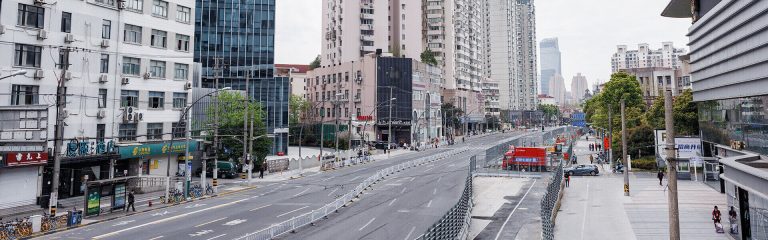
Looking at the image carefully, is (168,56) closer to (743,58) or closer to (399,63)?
(743,58)

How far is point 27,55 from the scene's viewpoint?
3309 cm

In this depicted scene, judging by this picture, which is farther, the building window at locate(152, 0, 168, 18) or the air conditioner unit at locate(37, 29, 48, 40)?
the building window at locate(152, 0, 168, 18)

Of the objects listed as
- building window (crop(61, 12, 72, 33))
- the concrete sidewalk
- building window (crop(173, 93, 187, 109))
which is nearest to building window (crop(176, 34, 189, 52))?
building window (crop(173, 93, 187, 109))

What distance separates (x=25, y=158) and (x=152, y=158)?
1273 cm

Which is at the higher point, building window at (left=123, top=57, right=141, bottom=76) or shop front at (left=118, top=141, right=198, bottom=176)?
building window at (left=123, top=57, right=141, bottom=76)

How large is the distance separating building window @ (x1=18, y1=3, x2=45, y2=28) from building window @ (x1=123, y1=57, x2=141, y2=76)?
7.10 metres

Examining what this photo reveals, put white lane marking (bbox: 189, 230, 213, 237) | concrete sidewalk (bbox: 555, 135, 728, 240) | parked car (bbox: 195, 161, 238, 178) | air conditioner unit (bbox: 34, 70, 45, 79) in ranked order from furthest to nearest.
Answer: parked car (bbox: 195, 161, 238, 178)
air conditioner unit (bbox: 34, 70, 45, 79)
concrete sidewalk (bbox: 555, 135, 728, 240)
white lane marking (bbox: 189, 230, 213, 237)

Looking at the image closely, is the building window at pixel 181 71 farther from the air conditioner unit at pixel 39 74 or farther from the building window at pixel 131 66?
the air conditioner unit at pixel 39 74

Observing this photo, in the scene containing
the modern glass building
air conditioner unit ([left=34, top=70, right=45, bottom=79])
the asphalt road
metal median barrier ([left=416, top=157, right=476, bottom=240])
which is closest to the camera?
metal median barrier ([left=416, top=157, right=476, bottom=240])

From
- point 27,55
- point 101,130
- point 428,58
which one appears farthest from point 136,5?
point 428,58

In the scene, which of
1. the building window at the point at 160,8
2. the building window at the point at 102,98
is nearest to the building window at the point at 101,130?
the building window at the point at 102,98

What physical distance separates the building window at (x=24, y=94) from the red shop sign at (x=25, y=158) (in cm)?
492

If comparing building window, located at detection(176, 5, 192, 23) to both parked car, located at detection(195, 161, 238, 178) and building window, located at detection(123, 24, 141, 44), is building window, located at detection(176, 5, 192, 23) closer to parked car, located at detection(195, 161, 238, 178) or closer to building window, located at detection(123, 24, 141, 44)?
building window, located at detection(123, 24, 141, 44)

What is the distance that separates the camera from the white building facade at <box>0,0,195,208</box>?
105ft
